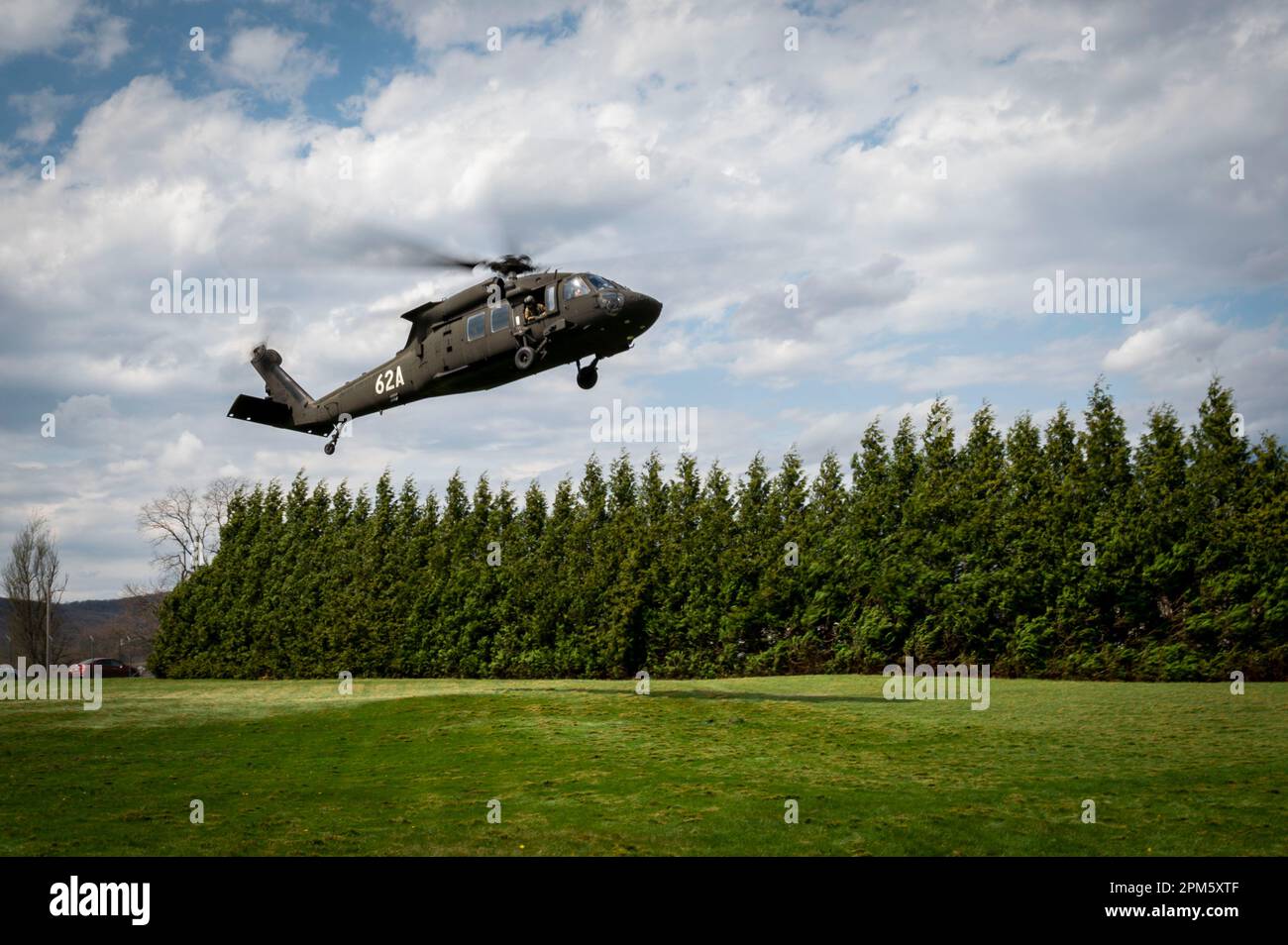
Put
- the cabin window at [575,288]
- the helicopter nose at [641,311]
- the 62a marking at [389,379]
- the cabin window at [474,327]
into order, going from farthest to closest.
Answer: the 62a marking at [389,379], the cabin window at [474,327], the cabin window at [575,288], the helicopter nose at [641,311]

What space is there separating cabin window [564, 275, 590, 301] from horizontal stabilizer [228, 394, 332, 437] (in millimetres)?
8015

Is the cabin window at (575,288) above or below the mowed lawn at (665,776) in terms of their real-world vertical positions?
above

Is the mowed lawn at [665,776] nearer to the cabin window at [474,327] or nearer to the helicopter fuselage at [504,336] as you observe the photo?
the helicopter fuselage at [504,336]

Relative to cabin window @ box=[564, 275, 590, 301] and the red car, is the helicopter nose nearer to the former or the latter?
cabin window @ box=[564, 275, 590, 301]

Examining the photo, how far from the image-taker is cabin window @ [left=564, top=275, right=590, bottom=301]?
17.3 meters

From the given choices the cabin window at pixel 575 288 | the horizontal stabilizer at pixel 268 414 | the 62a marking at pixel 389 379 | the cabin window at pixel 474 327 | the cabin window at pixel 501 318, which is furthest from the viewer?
the horizontal stabilizer at pixel 268 414

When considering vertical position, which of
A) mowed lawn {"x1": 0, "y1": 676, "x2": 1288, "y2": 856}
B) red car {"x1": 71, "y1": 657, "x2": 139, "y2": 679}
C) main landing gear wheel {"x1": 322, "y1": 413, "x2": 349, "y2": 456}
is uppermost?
main landing gear wheel {"x1": 322, "y1": 413, "x2": 349, "y2": 456}

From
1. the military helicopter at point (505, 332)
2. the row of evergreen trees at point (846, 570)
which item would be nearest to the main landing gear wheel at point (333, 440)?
the military helicopter at point (505, 332)

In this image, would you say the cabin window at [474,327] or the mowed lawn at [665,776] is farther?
the cabin window at [474,327]

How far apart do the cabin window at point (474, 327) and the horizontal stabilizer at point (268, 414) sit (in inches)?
218

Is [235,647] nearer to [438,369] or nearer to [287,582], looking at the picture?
[287,582]

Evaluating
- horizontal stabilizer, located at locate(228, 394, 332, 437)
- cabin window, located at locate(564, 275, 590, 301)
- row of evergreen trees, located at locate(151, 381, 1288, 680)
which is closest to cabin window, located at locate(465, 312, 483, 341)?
cabin window, located at locate(564, 275, 590, 301)

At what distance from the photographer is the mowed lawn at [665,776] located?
39.3ft
